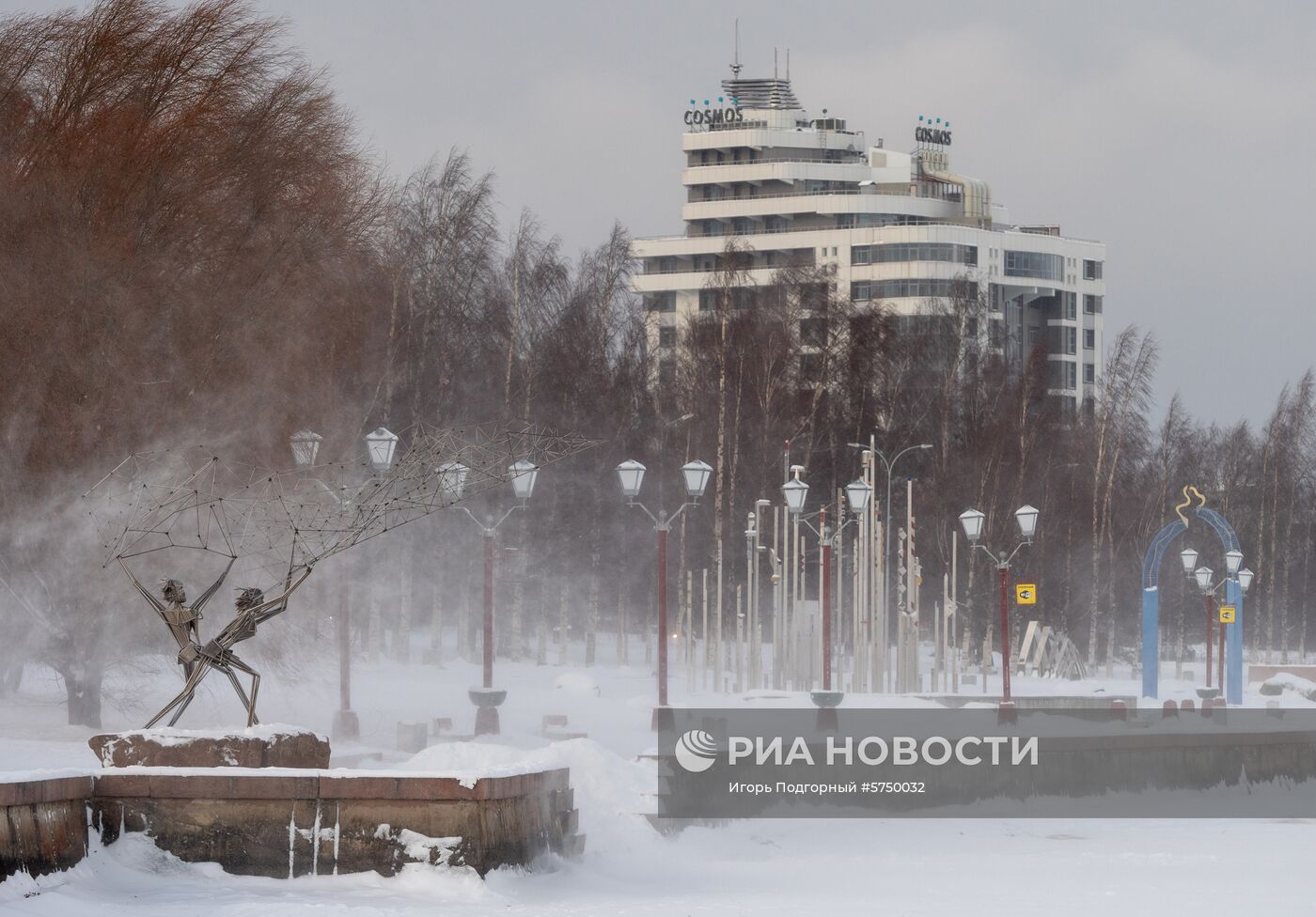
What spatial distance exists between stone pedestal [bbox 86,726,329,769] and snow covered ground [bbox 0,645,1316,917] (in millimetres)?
959

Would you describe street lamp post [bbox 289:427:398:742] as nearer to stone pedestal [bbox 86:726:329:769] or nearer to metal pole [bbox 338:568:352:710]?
metal pole [bbox 338:568:352:710]

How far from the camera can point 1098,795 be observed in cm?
2517

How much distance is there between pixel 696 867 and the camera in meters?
15.9

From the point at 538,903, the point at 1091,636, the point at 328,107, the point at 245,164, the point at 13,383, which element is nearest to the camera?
the point at 538,903

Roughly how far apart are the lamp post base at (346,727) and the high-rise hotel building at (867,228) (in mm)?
69995

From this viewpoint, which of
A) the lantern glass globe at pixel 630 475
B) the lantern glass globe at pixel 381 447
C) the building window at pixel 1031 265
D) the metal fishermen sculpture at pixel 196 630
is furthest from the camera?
the building window at pixel 1031 265

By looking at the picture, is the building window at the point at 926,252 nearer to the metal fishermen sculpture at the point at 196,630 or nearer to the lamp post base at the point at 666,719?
the lamp post base at the point at 666,719

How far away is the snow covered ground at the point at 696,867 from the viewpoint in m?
12.0

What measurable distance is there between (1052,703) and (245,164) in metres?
16.5

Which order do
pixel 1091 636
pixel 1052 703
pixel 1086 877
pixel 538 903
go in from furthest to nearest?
pixel 1091 636
pixel 1052 703
pixel 1086 877
pixel 538 903

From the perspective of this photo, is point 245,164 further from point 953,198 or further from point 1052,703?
point 953,198

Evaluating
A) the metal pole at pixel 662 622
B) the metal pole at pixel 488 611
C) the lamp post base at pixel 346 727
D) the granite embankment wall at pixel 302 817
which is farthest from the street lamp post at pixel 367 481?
the granite embankment wall at pixel 302 817

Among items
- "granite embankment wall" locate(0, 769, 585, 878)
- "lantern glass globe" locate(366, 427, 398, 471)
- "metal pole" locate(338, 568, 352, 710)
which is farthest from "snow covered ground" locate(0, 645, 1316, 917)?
"lantern glass globe" locate(366, 427, 398, 471)

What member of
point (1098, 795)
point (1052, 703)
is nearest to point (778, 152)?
point (1052, 703)
